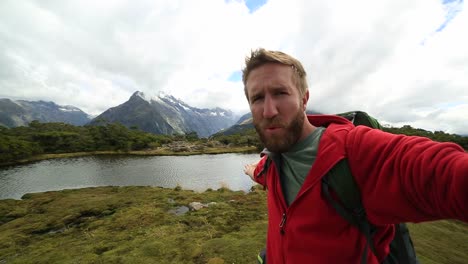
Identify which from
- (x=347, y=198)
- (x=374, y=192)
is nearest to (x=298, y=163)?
(x=347, y=198)

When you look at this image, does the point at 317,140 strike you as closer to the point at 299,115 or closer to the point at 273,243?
the point at 299,115

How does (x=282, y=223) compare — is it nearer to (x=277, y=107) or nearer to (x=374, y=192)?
(x=374, y=192)

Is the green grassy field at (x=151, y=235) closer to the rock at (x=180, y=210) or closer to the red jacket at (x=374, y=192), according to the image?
the rock at (x=180, y=210)

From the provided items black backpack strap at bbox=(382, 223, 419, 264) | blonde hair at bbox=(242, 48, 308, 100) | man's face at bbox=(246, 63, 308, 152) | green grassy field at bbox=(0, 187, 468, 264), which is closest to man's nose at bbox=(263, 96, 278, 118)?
man's face at bbox=(246, 63, 308, 152)

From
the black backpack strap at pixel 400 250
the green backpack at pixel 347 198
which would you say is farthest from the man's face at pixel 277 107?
the black backpack strap at pixel 400 250

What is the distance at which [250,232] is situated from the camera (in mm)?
11000

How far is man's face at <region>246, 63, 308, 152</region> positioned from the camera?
2.15 m

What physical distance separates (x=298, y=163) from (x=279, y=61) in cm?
106

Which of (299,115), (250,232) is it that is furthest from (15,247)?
(299,115)

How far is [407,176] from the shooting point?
53.2 inches

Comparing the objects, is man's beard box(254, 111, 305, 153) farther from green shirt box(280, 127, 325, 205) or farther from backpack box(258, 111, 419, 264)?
backpack box(258, 111, 419, 264)

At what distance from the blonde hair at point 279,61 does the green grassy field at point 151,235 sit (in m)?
7.79

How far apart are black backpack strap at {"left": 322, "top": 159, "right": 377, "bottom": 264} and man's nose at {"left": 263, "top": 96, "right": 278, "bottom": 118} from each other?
0.76 metres

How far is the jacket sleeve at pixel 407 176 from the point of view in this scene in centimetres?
123
